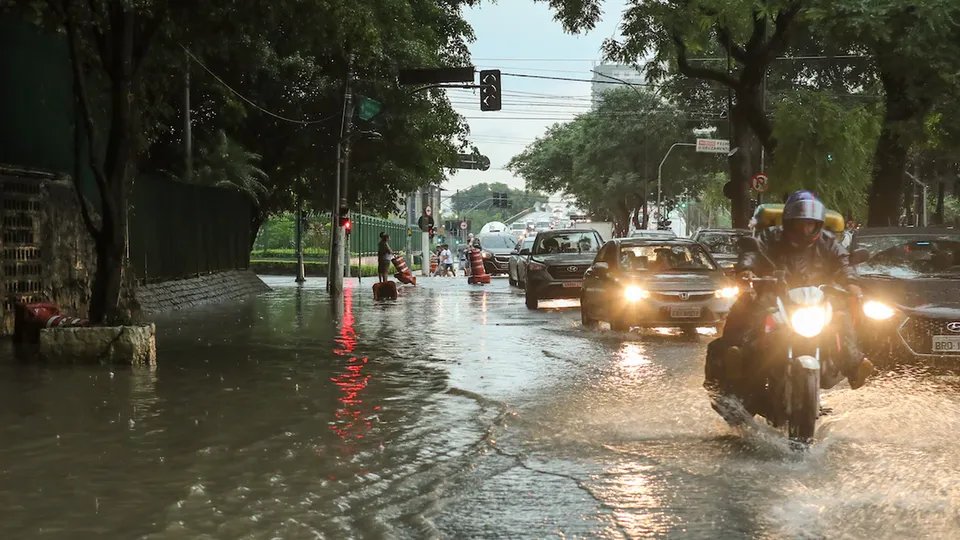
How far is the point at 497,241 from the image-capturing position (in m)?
Answer: 52.9

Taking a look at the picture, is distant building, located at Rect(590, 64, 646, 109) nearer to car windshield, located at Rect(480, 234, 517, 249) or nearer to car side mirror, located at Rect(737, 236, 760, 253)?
car windshield, located at Rect(480, 234, 517, 249)

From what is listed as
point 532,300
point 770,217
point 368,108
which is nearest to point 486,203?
point 368,108

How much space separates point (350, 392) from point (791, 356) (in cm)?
460

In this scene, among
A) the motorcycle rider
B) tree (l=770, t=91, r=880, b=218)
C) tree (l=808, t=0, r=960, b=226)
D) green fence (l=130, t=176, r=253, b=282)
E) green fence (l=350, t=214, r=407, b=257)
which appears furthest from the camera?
green fence (l=350, t=214, r=407, b=257)

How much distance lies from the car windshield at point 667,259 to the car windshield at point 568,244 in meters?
7.48

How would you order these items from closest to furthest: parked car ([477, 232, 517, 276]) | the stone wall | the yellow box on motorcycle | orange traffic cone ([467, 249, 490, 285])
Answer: the yellow box on motorcycle < the stone wall < orange traffic cone ([467, 249, 490, 285]) < parked car ([477, 232, 517, 276])

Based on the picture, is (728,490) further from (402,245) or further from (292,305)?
(402,245)

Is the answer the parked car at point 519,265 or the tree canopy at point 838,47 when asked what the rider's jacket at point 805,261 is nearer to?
the tree canopy at point 838,47

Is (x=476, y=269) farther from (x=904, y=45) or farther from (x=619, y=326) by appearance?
(x=619, y=326)

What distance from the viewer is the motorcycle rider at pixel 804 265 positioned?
7.53 metres

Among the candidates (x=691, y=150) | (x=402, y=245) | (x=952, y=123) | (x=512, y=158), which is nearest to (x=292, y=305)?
(x=952, y=123)

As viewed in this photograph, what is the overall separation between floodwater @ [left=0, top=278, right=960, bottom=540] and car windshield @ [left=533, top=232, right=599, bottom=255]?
12.3m

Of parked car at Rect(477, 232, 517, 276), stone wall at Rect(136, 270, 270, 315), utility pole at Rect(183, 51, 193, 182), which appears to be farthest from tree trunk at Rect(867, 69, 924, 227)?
parked car at Rect(477, 232, 517, 276)

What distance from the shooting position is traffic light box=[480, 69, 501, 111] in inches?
1113
